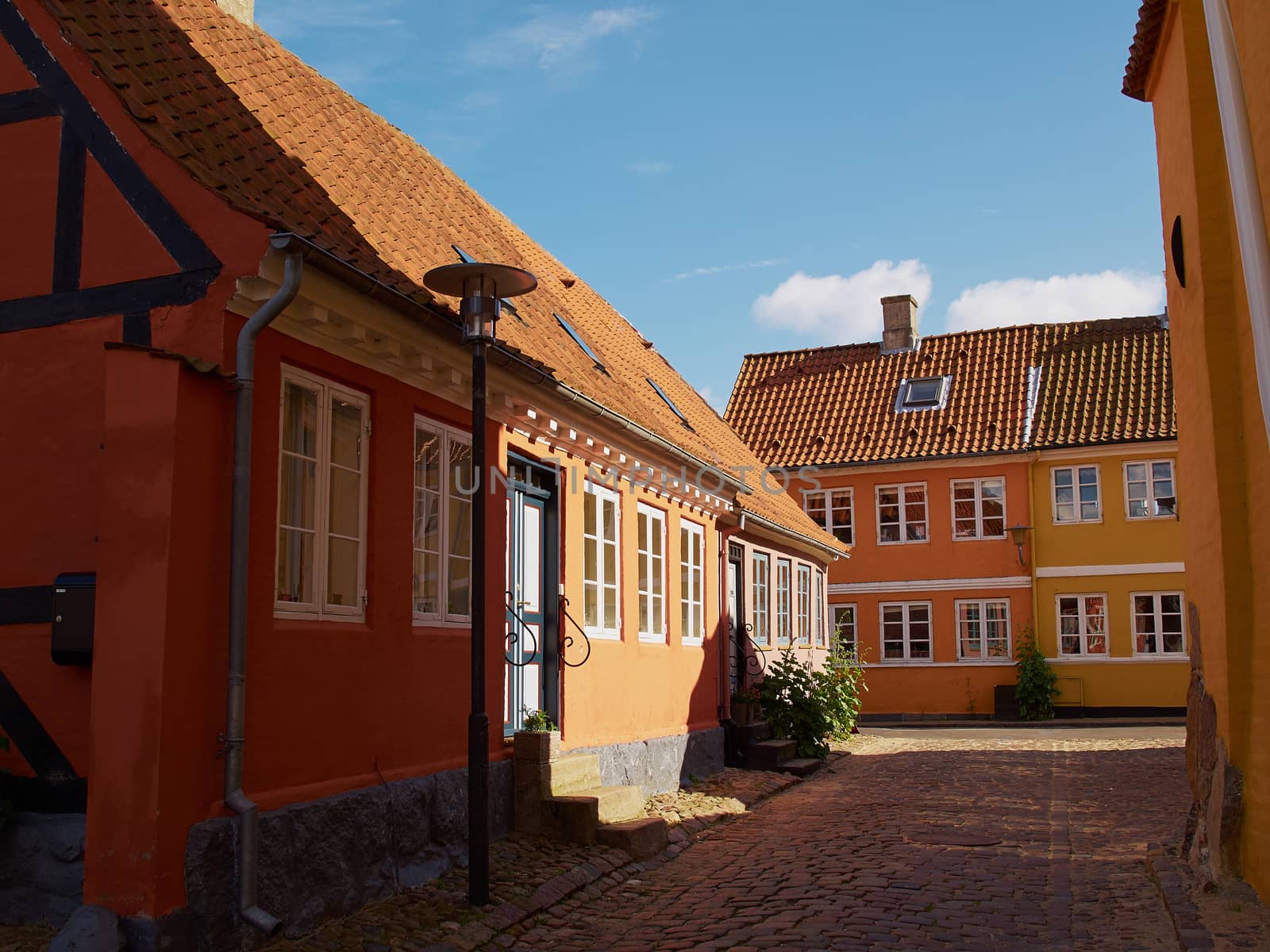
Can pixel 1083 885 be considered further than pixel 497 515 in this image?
No

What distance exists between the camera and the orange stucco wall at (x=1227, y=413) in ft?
21.9

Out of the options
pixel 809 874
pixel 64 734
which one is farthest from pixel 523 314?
pixel 64 734

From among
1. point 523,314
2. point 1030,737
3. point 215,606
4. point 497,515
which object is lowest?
point 1030,737

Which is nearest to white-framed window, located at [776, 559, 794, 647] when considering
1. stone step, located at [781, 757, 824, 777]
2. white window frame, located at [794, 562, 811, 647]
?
white window frame, located at [794, 562, 811, 647]

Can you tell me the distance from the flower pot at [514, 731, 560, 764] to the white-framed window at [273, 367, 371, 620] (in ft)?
7.20

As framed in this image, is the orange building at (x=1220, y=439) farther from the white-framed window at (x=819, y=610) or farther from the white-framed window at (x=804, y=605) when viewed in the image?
the white-framed window at (x=819, y=610)

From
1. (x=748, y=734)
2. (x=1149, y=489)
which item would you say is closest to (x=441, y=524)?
(x=748, y=734)

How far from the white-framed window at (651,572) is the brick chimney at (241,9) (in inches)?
225

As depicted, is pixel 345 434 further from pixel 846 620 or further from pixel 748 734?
pixel 846 620

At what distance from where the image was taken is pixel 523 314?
461 inches

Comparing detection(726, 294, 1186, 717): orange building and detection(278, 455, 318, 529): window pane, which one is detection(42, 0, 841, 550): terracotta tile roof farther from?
detection(726, 294, 1186, 717): orange building

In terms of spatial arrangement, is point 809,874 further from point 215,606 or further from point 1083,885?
point 215,606

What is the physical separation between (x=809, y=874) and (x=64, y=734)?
4.85 metres

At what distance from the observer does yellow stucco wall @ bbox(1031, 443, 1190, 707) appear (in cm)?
2511
